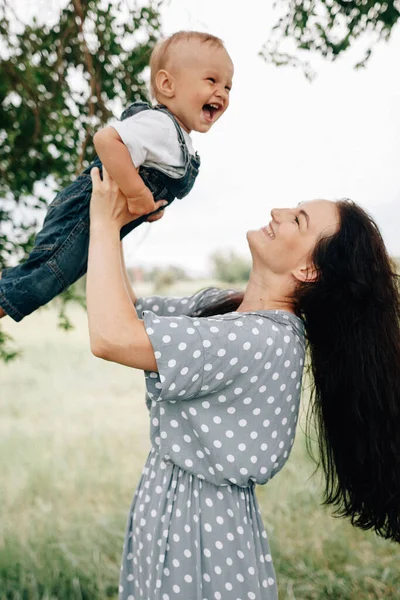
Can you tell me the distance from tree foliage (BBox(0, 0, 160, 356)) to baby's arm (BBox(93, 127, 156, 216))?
991mm

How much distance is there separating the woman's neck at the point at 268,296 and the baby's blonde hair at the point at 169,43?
0.64 meters

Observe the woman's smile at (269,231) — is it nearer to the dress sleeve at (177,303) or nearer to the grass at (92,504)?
the dress sleeve at (177,303)

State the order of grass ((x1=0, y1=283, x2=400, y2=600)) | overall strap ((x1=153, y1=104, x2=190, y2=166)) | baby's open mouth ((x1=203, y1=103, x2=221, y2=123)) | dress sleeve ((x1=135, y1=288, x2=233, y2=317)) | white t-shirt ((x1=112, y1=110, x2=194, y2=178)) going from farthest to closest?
grass ((x1=0, y1=283, x2=400, y2=600)) → dress sleeve ((x1=135, y1=288, x2=233, y2=317)) → baby's open mouth ((x1=203, y1=103, x2=221, y2=123)) → overall strap ((x1=153, y1=104, x2=190, y2=166)) → white t-shirt ((x1=112, y1=110, x2=194, y2=178))

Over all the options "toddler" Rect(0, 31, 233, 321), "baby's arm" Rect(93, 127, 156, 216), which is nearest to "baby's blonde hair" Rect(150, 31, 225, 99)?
"toddler" Rect(0, 31, 233, 321)

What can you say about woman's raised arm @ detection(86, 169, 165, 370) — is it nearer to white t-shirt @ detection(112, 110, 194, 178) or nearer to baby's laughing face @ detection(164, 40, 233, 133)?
white t-shirt @ detection(112, 110, 194, 178)

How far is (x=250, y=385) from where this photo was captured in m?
1.57

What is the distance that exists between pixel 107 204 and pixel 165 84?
0.46 m

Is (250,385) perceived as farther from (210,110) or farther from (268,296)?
(210,110)

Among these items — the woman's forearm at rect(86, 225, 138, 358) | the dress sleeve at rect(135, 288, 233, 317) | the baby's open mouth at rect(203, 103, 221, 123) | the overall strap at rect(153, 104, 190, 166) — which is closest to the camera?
the woman's forearm at rect(86, 225, 138, 358)

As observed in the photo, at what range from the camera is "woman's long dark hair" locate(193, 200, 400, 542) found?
1720 mm

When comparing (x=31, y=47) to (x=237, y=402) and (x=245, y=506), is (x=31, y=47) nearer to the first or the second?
(x=237, y=402)

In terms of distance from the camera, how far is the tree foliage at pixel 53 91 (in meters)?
2.49

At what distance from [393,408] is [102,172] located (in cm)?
108

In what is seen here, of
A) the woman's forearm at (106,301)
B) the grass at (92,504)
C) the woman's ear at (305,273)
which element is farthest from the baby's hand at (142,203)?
the grass at (92,504)
